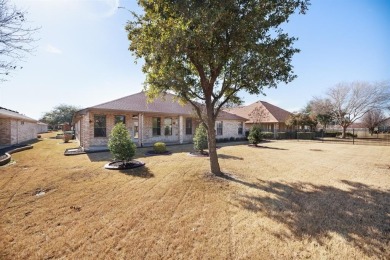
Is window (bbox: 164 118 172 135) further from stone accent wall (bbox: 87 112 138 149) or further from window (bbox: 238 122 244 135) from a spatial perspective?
window (bbox: 238 122 244 135)

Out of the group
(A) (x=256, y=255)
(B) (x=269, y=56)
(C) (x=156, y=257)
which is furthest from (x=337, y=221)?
(B) (x=269, y=56)

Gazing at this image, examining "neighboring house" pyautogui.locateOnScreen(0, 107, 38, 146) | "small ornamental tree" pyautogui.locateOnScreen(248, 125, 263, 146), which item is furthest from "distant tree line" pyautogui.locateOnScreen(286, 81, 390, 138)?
"neighboring house" pyautogui.locateOnScreen(0, 107, 38, 146)

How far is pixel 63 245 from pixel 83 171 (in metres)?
5.91

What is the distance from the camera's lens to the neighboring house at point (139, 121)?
15848 millimetres

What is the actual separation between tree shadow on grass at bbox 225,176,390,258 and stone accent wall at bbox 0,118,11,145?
2405 cm

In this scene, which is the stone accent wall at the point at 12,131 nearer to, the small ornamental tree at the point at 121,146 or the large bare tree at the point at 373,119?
the small ornamental tree at the point at 121,146

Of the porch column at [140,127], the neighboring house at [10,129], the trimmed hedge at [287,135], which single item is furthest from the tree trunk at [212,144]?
the trimmed hedge at [287,135]

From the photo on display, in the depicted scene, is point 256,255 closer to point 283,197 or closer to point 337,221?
point 337,221

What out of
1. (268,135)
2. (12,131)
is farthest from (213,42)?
(268,135)

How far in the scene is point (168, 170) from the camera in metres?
9.02

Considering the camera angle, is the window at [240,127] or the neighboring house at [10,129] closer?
the neighboring house at [10,129]

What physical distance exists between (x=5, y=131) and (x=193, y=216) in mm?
23958

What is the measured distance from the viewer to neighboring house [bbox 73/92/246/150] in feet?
52.0

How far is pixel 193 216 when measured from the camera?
15.7 ft
